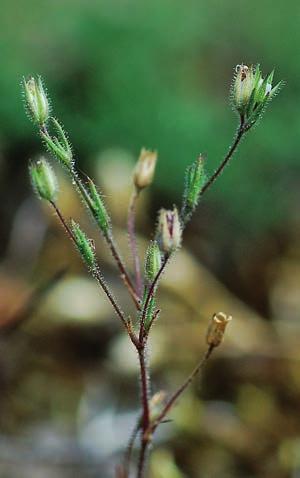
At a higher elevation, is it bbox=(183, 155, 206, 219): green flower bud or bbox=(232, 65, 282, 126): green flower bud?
bbox=(232, 65, 282, 126): green flower bud

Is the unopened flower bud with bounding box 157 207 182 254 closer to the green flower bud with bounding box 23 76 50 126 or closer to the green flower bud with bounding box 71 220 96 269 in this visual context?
the green flower bud with bounding box 71 220 96 269

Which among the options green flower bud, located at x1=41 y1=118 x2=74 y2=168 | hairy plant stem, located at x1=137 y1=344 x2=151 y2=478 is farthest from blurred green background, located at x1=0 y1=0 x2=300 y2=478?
green flower bud, located at x1=41 y1=118 x2=74 y2=168

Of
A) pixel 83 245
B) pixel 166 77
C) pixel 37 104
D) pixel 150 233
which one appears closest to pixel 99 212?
pixel 83 245

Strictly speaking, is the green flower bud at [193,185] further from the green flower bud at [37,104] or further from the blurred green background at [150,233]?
the blurred green background at [150,233]

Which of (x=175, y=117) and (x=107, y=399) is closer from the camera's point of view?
(x=107, y=399)

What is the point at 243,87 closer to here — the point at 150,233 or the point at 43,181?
the point at 43,181

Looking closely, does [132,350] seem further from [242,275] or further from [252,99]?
[252,99]

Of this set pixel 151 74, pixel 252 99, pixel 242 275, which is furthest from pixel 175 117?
pixel 252 99
